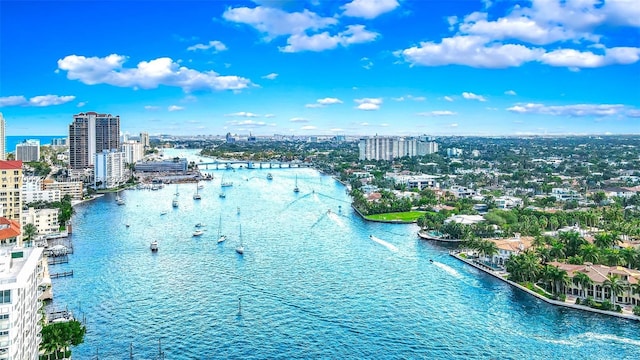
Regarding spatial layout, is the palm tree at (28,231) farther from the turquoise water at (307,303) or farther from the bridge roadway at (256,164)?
the bridge roadway at (256,164)

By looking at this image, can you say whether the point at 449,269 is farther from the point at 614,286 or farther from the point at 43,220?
the point at 43,220

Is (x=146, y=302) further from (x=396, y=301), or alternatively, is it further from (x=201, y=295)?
(x=396, y=301)

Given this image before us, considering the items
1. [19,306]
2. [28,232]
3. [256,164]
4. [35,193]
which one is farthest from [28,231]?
[256,164]

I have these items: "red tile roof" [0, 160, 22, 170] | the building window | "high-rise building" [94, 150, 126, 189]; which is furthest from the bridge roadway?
the building window

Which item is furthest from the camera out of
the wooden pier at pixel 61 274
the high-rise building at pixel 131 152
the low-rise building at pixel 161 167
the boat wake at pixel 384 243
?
the high-rise building at pixel 131 152

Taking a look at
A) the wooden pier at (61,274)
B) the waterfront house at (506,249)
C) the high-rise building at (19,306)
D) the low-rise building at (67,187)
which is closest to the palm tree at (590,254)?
the waterfront house at (506,249)

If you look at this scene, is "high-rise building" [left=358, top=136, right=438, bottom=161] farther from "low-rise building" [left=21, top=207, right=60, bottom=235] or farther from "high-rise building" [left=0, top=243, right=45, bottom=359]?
"high-rise building" [left=0, top=243, right=45, bottom=359]
